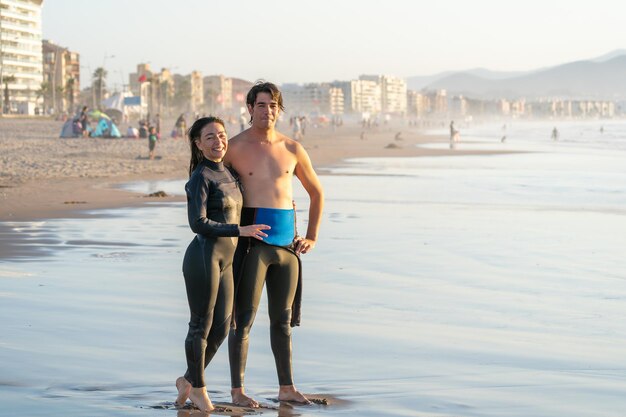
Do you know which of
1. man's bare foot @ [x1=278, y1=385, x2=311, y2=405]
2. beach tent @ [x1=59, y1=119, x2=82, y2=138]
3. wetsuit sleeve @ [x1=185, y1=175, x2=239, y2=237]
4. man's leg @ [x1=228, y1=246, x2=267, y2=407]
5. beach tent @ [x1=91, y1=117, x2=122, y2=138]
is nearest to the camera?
wetsuit sleeve @ [x1=185, y1=175, x2=239, y2=237]

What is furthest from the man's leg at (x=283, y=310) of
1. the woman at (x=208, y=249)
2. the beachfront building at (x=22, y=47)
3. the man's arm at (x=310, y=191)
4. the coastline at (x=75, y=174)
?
the beachfront building at (x=22, y=47)

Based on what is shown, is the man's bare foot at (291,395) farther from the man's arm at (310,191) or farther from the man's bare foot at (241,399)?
the man's arm at (310,191)

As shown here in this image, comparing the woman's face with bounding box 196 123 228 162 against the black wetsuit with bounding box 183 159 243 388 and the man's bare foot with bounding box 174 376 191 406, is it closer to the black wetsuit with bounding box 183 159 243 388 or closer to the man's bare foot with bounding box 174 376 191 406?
the black wetsuit with bounding box 183 159 243 388

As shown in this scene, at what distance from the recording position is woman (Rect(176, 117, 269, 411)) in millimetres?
5090

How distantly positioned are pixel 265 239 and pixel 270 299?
0.39 metres

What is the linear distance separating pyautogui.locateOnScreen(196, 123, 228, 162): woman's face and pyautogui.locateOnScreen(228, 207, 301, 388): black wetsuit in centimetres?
32

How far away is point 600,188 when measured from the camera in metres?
26.7

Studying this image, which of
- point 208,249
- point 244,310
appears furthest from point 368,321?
point 208,249

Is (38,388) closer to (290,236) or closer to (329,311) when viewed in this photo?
(290,236)

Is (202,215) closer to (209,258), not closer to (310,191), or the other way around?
(209,258)

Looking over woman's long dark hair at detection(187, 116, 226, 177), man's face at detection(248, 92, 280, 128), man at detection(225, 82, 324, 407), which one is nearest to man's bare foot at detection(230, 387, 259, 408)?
man at detection(225, 82, 324, 407)

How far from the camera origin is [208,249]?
5.10 metres

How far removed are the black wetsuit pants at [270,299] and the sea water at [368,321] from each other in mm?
243

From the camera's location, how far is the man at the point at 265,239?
17.5ft
